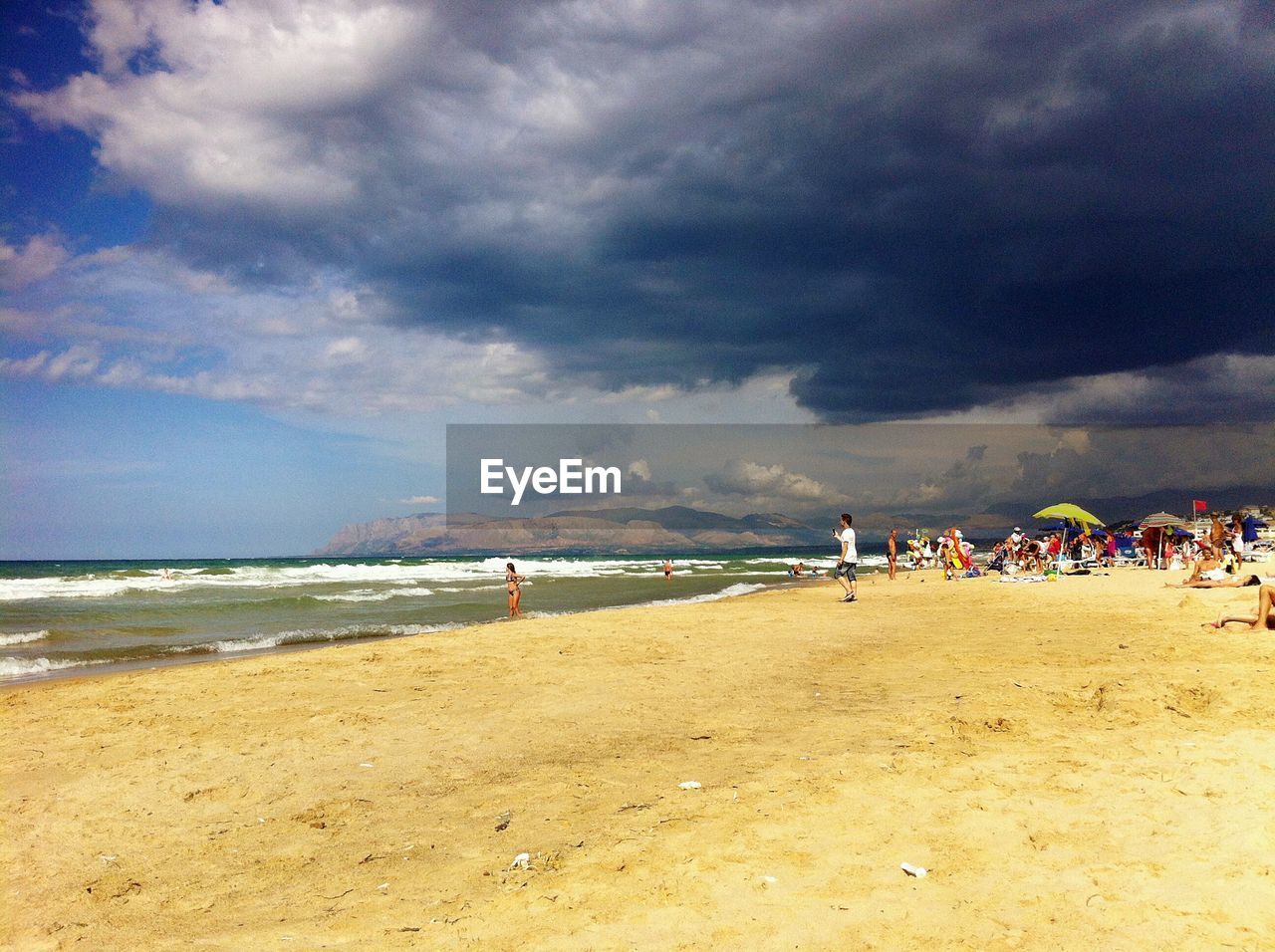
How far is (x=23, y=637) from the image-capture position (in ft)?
56.2

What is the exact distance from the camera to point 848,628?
588 inches

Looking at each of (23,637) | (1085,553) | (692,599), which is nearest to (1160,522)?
(1085,553)

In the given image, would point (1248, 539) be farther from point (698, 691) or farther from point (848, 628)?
point (698, 691)

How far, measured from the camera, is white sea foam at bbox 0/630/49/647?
16.5 metres

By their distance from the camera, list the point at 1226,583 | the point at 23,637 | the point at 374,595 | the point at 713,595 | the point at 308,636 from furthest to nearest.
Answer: the point at 374,595 < the point at 713,595 < the point at 1226,583 < the point at 23,637 < the point at 308,636

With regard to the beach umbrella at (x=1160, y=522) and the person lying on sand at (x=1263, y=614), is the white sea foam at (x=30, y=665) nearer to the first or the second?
the person lying on sand at (x=1263, y=614)

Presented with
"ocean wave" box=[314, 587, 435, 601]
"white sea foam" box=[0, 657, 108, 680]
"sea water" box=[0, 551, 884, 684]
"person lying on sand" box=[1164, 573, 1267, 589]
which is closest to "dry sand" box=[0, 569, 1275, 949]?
"white sea foam" box=[0, 657, 108, 680]

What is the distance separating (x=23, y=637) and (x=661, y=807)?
715 inches

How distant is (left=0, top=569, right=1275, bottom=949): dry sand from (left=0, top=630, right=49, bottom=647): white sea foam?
768cm

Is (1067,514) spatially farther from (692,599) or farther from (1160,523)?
(692,599)

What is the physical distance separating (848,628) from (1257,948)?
39.2 ft

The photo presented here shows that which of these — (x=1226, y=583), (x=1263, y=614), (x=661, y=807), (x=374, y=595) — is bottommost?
(x=374, y=595)

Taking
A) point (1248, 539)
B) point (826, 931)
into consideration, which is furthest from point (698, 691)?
point (1248, 539)

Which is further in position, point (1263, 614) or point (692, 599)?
point (692, 599)
